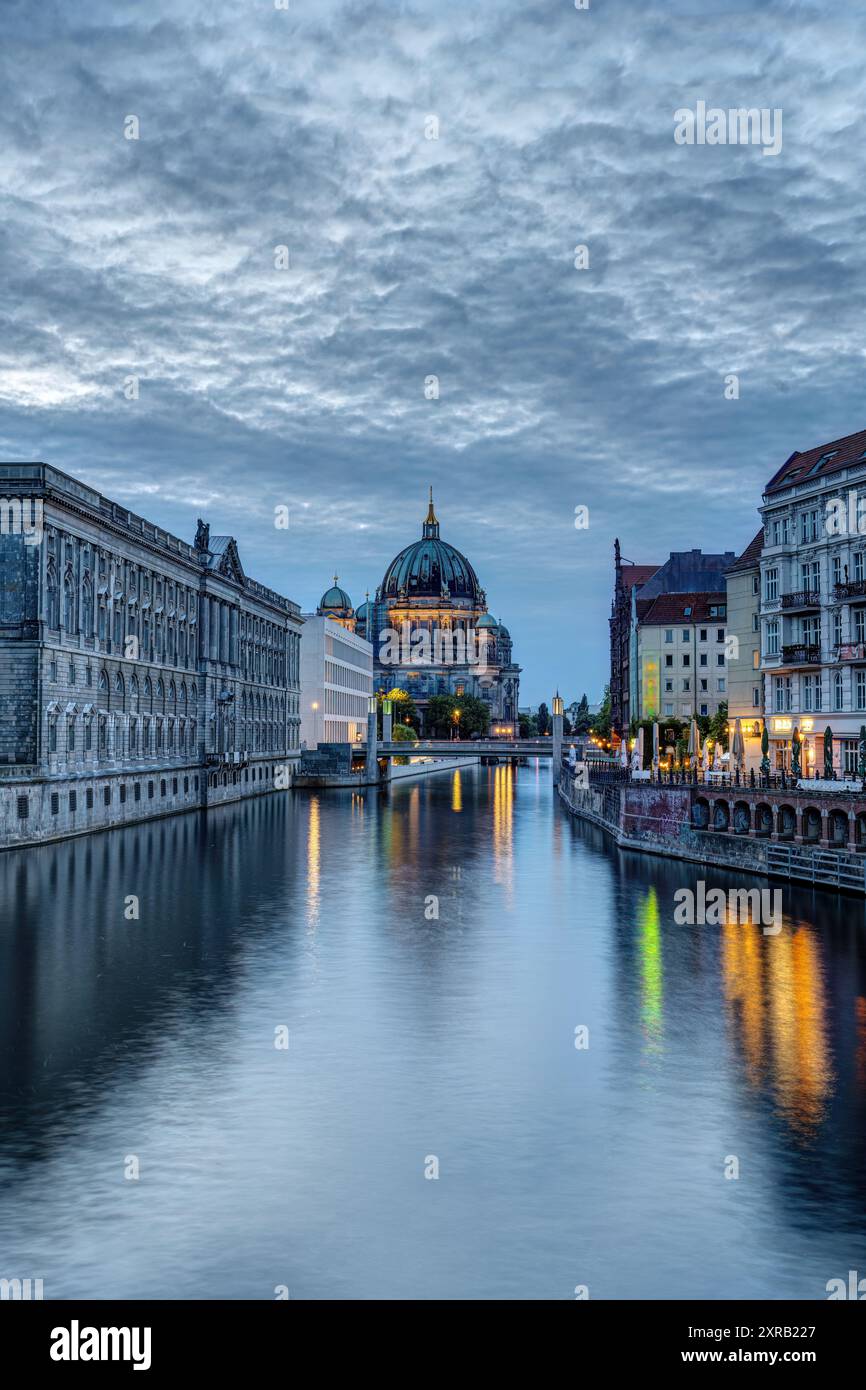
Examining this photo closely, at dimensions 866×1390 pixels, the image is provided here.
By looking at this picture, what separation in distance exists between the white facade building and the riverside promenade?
80.1m

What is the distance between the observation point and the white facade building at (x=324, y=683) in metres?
160

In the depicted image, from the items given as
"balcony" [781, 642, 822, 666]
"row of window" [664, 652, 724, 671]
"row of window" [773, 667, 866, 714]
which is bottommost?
"row of window" [773, 667, 866, 714]

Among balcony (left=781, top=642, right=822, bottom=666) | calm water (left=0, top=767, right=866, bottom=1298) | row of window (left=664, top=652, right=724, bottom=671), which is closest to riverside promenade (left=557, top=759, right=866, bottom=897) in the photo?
calm water (left=0, top=767, right=866, bottom=1298)

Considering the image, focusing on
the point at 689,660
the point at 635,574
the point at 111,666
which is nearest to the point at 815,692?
the point at 111,666

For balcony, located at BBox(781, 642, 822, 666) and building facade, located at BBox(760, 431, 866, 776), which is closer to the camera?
building facade, located at BBox(760, 431, 866, 776)

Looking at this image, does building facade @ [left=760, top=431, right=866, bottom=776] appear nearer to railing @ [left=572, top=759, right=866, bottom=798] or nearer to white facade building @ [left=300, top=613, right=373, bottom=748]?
railing @ [left=572, top=759, right=866, bottom=798]

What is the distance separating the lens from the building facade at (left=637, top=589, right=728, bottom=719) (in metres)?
132

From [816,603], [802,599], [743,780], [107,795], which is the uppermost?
[802,599]

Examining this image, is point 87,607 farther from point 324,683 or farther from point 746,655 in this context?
point 324,683

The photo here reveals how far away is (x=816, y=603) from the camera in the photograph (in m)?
70.2

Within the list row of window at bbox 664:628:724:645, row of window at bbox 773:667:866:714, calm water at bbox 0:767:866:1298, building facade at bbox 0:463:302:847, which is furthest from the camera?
row of window at bbox 664:628:724:645

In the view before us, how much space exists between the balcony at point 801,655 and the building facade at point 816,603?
60mm
